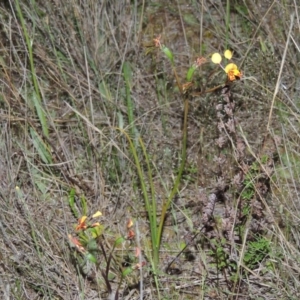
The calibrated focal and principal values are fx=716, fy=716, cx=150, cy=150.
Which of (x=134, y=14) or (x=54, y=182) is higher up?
(x=134, y=14)

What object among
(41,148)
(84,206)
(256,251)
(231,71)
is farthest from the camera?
(41,148)

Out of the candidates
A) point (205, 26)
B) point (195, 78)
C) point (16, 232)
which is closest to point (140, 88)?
point (195, 78)

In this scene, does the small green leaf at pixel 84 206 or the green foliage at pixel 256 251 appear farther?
the small green leaf at pixel 84 206

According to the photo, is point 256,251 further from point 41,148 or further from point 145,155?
point 41,148

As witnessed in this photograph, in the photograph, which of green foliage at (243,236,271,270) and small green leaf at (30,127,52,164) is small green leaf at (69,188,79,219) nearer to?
small green leaf at (30,127,52,164)

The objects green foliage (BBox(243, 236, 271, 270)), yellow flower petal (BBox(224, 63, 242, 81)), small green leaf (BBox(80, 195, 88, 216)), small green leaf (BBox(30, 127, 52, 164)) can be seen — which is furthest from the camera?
small green leaf (BBox(30, 127, 52, 164))

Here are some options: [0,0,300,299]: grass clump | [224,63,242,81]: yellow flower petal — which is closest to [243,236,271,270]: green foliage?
[0,0,300,299]: grass clump

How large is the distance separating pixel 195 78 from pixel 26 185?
736 mm

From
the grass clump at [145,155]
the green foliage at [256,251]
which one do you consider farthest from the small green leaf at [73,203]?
the green foliage at [256,251]

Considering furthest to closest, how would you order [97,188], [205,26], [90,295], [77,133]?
1. [205,26]
2. [77,133]
3. [97,188]
4. [90,295]

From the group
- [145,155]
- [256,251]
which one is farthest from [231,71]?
[256,251]

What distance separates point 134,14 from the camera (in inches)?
105

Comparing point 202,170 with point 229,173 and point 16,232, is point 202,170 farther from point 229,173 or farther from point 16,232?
Result: point 16,232

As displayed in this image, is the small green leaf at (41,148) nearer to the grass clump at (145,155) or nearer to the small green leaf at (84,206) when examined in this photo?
the grass clump at (145,155)
